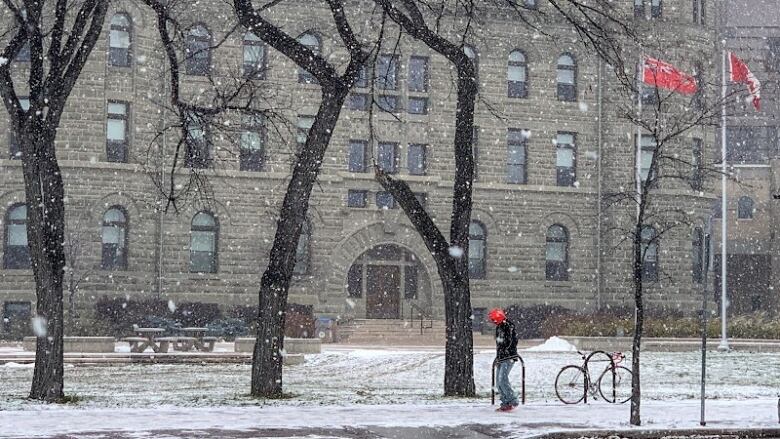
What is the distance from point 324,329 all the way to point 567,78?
15.0m

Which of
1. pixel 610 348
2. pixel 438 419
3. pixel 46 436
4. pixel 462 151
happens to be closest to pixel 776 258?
pixel 610 348

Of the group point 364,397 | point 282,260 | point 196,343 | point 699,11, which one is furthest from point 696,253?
point 282,260

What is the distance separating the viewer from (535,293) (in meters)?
48.4

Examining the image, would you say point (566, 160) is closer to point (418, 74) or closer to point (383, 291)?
point (418, 74)

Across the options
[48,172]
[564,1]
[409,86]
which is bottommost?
[48,172]

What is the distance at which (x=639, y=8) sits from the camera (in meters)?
50.4

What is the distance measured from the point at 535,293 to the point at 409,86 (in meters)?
9.77

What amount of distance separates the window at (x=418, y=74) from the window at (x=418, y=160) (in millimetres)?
2315

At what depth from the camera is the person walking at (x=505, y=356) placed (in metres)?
18.1

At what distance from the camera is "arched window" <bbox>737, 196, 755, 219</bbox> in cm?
6606

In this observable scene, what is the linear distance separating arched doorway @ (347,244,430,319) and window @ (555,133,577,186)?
6.95 metres

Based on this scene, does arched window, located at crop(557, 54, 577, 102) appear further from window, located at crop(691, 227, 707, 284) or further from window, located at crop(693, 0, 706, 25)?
window, located at crop(691, 227, 707, 284)

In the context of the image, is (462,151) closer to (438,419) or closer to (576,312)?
(438,419)

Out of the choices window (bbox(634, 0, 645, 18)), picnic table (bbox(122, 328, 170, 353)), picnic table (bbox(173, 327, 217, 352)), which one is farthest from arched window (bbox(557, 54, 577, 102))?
picnic table (bbox(122, 328, 170, 353))
